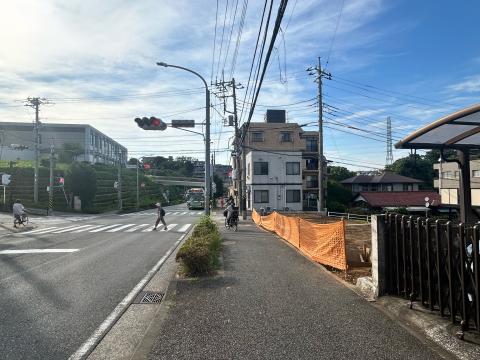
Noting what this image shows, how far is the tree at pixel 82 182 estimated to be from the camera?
4478 centimetres

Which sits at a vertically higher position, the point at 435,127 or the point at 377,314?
the point at 435,127

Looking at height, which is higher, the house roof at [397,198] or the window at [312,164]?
the window at [312,164]

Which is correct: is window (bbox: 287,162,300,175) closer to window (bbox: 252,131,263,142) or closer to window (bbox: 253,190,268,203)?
window (bbox: 253,190,268,203)

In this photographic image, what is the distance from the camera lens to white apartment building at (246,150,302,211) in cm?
4566

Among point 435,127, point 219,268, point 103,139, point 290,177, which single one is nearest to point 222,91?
point 290,177

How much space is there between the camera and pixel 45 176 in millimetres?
51219

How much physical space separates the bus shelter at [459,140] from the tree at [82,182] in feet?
141

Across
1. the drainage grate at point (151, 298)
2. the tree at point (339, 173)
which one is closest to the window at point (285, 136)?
the tree at point (339, 173)

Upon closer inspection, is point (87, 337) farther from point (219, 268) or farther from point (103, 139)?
point (103, 139)

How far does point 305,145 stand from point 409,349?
1941 inches

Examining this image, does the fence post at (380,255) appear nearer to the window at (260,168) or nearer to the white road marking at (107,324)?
the white road marking at (107,324)

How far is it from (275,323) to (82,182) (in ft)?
144

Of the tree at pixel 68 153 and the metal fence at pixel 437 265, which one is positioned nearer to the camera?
the metal fence at pixel 437 265

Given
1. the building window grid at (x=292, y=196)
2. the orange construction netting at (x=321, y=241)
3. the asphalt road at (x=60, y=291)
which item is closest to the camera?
the asphalt road at (x=60, y=291)
